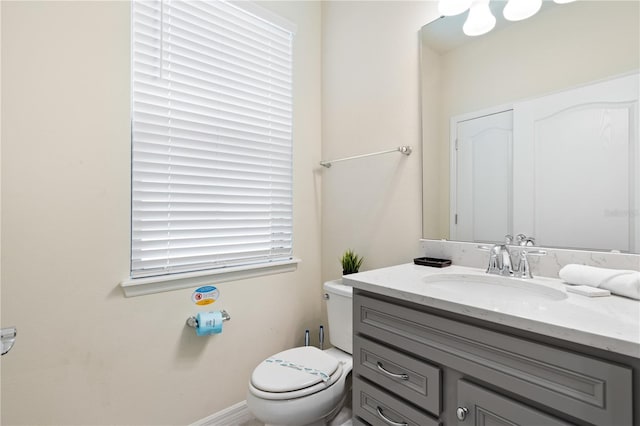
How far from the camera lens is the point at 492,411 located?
728 millimetres

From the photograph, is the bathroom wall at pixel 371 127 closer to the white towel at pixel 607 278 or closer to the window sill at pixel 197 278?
the window sill at pixel 197 278

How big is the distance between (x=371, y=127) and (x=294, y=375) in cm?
135

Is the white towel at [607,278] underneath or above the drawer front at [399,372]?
above

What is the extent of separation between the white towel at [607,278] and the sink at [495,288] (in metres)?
0.08

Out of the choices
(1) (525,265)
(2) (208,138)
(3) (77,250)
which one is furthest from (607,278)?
(3) (77,250)

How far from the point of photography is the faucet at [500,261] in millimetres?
1120

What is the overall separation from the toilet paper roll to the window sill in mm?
156

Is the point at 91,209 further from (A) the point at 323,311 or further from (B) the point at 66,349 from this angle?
(A) the point at 323,311

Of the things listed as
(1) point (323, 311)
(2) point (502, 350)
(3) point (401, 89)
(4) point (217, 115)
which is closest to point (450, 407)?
(2) point (502, 350)

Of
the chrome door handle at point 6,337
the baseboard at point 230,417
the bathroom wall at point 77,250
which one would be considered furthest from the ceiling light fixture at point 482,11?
the baseboard at point 230,417

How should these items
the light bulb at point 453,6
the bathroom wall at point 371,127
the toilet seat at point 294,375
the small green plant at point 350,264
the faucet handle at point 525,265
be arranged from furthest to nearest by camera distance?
the small green plant at point 350,264, the bathroom wall at point 371,127, the light bulb at point 453,6, the toilet seat at point 294,375, the faucet handle at point 525,265

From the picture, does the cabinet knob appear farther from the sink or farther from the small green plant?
the small green plant

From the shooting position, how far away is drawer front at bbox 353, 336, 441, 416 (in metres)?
0.85

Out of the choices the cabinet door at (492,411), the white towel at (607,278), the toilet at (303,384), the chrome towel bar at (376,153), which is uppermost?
the chrome towel bar at (376,153)
